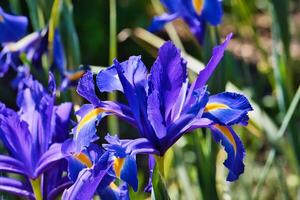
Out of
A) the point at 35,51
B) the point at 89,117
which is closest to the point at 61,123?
the point at 89,117

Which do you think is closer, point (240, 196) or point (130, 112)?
point (130, 112)

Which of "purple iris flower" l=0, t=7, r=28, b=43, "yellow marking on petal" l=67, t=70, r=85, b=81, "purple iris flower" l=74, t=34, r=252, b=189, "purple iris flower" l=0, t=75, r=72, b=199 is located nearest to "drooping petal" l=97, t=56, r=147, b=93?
"purple iris flower" l=74, t=34, r=252, b=189

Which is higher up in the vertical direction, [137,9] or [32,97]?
[32,97]

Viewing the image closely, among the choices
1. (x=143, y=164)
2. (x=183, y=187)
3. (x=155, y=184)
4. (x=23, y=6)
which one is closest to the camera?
(x=155, y=184)

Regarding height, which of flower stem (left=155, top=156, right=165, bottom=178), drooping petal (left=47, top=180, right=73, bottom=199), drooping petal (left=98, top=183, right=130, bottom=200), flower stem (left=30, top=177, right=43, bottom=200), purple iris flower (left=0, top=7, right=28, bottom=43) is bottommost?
drooping petal (left=47, top=180, right=73, bottom=199)

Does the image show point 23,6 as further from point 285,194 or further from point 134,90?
point 134,90

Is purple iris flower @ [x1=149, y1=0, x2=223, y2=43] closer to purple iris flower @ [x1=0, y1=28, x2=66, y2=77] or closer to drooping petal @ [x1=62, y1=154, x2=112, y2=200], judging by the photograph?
purple iris flower @ [x1=0, y1=28, x2=66, y2=77]

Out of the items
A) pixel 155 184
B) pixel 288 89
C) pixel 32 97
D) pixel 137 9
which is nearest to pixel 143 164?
pixel 137 9

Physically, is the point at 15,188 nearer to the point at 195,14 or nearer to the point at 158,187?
the point at 158,187
